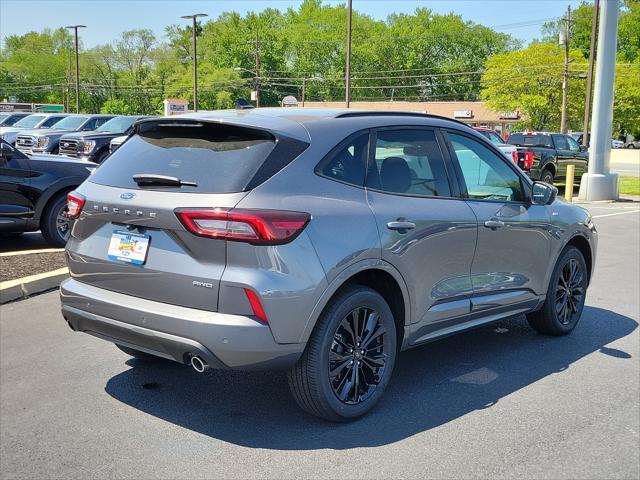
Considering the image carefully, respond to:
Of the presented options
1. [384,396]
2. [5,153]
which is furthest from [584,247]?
A: [5,153]

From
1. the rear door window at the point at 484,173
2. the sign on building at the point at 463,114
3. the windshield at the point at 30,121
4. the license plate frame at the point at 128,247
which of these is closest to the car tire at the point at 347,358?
the license plate frame at the point at 128,247

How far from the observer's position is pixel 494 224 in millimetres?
5219

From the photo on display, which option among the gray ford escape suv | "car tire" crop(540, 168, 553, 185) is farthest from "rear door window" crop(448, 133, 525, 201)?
"car tire" crop(540, 168, 553, 185)

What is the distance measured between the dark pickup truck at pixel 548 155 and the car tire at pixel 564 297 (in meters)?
15.3

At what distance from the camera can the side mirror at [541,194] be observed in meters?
5.70

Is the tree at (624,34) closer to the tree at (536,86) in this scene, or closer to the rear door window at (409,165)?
the tree at (536,86)

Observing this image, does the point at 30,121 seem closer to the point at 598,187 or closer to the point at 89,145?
the point at 89,145

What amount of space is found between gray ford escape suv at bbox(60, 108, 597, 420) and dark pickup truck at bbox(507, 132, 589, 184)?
56.0 ft

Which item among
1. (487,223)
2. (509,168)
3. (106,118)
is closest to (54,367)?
(487,223)

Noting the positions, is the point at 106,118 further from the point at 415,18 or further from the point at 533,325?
the point at 415,18

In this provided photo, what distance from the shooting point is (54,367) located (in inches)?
205

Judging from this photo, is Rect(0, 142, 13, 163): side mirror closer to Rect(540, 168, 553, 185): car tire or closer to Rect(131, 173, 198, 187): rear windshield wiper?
Rect(131, 173, 198, 187): rear windshield wiper

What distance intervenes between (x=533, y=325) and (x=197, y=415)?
10.5ft

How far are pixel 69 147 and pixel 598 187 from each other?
48.2ft
